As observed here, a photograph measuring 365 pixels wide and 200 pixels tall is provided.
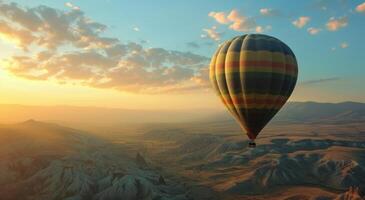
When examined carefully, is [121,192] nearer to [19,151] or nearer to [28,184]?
[28,184]

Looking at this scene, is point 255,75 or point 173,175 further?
point 173,175

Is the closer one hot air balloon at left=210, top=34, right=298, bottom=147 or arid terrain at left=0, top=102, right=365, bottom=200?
hot air balloon at left=210, top=34, right=298, bottom=147

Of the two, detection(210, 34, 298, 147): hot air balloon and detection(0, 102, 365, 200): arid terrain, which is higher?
detection(210, 34, 298, 147): hot air balloon

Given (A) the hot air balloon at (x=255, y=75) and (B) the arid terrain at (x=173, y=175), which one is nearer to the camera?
(A) the hot air balloon at (x=255, y=75)

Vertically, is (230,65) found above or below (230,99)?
above

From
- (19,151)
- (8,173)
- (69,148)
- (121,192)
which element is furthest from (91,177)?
(69,148)

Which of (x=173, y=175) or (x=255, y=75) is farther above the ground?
(x=255, y=75)

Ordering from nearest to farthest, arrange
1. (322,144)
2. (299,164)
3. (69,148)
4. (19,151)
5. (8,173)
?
1. (8,173)
2. (19,151)
3. (299,164)
4. (69,148)
5. (322,144)

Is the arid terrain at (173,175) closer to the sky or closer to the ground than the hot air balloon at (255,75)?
closer to the ground
